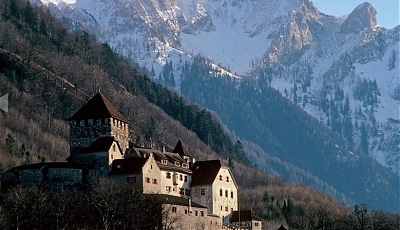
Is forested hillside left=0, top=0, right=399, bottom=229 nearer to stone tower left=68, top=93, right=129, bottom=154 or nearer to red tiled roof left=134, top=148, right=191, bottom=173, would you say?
stone tower left=68, top=93, right=129, bottom=154

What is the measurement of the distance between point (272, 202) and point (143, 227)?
70.8 m

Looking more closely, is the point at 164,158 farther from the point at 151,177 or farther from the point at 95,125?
the point at 95,125

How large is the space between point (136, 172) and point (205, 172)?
50.4ft

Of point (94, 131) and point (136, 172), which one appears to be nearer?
point (136, 172)

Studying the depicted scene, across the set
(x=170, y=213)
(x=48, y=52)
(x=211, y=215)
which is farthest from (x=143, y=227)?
(x=48, y=52)

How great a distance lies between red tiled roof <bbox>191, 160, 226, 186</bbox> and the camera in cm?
11419

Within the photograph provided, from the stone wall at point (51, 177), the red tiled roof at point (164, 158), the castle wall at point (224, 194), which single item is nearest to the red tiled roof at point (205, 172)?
the castle wall at point (224, 194)

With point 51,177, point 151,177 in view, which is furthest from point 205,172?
point 51,177

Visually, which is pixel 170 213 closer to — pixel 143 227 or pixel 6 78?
pixel 143 227

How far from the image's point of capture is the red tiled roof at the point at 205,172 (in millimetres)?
114188

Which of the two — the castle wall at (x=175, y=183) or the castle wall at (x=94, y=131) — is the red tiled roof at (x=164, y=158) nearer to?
the castle wall at (x=175, y=183)

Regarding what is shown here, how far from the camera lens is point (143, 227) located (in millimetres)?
94188

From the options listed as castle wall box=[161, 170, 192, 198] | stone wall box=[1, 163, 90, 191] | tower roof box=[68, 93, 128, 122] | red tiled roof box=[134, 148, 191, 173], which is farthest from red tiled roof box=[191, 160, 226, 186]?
stone wall box=[1, 163, 90, 191]

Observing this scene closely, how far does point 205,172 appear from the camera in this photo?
116m
